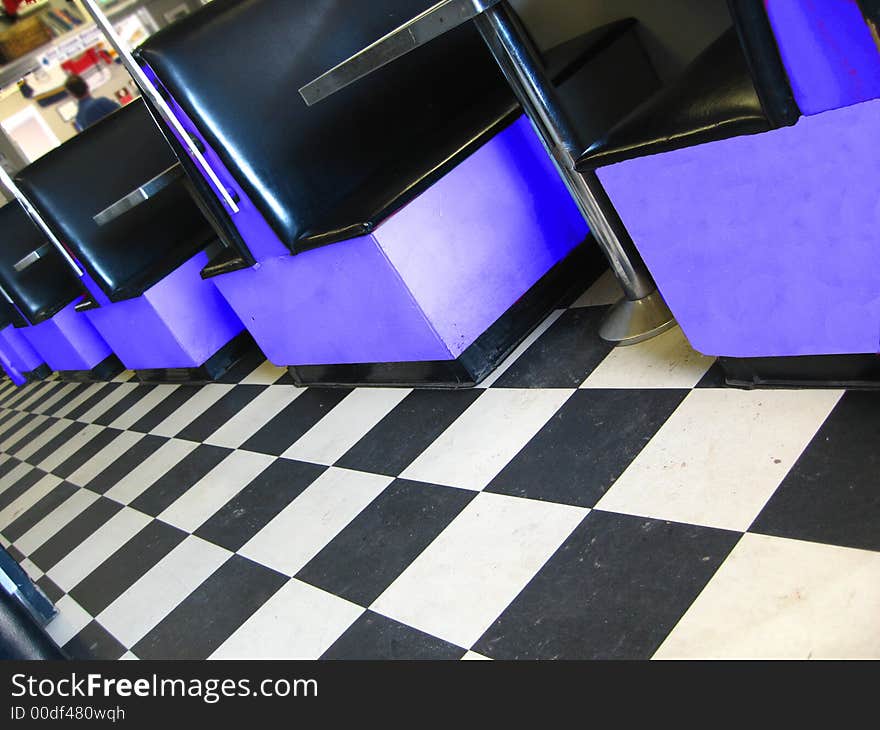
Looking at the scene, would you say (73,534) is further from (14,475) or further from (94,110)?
(94,110)

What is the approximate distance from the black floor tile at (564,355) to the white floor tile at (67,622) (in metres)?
1.27

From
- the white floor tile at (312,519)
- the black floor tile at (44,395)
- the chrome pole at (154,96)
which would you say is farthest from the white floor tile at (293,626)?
the black floor tile at (44,395)

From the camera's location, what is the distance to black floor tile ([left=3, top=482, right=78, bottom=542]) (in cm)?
303

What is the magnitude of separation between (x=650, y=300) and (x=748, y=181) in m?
0.68

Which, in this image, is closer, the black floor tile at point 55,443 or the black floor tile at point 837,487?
the black floor tile at point 837,487

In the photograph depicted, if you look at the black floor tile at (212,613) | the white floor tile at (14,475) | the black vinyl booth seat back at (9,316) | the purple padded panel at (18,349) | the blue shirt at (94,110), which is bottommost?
the black floor tile at (212,613)

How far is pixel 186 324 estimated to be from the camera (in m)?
3.41

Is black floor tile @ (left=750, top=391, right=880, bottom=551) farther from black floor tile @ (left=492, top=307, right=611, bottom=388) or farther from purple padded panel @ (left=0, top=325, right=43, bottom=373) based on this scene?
purple padded panel @ (left=0, top=325, right=43, bottom=373)

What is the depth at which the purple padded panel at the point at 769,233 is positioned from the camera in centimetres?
117

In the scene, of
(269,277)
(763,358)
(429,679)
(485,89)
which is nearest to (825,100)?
(763,358)

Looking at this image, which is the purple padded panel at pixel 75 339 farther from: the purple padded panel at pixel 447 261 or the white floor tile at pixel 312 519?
the white floor tile at pixel 312 519

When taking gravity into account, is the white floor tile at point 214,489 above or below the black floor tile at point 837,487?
above

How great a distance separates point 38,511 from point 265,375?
42.2 inches

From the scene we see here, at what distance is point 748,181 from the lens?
1.28m
